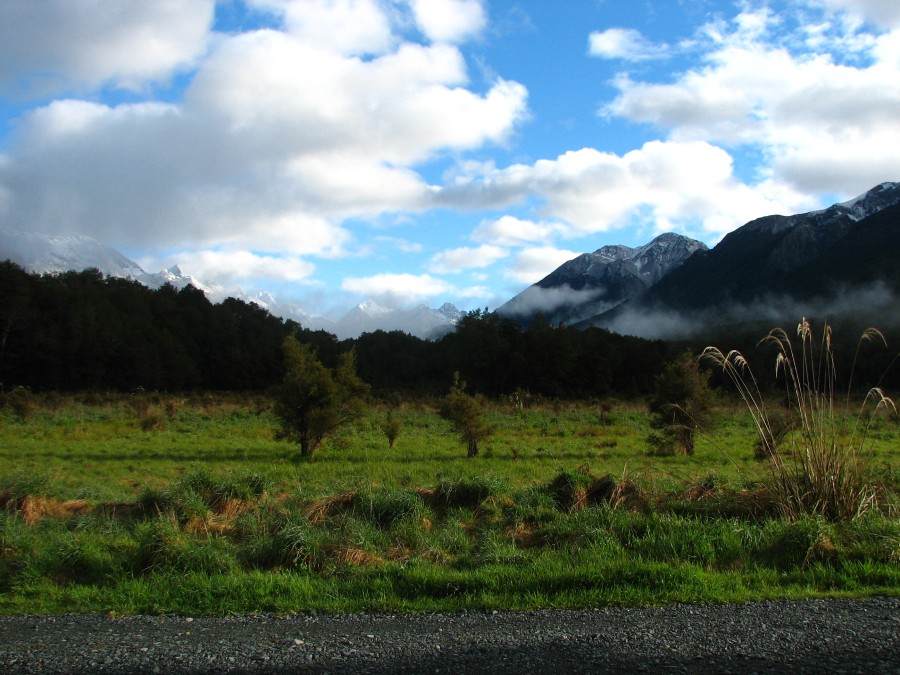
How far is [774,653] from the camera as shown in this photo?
161 inches

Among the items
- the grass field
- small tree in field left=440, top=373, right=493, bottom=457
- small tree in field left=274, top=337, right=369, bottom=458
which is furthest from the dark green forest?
the grass field

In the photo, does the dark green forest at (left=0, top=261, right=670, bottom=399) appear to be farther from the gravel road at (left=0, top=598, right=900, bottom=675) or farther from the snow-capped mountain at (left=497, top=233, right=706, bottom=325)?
the snow-capped mountain at (left=497, top=233, right=706, bottom=325)

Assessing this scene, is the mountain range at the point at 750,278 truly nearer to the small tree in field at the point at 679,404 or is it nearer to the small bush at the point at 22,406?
the small tree in field at the point at 679,404

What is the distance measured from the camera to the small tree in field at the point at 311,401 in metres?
18.1

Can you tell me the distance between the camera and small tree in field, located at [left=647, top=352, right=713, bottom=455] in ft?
60.3

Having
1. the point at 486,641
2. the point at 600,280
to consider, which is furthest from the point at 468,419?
the point at 600,280

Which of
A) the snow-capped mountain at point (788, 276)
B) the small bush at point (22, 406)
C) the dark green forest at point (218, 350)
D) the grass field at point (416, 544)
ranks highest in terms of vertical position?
the snow-capped mountain at point (788, 276)

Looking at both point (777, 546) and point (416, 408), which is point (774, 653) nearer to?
point (777, 546)

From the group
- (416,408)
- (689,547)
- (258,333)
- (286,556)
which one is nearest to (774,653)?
(689,547)

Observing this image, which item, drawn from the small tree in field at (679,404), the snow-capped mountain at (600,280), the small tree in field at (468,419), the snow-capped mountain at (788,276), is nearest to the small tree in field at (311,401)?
the small tree in field at (468,419)

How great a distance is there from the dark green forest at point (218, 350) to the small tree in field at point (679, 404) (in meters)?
28.6

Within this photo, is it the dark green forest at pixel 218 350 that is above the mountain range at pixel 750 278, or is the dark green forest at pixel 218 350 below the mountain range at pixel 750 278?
below

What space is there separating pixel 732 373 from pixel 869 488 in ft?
6.53

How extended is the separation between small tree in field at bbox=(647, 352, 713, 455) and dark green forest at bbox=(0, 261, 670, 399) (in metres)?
28.6
